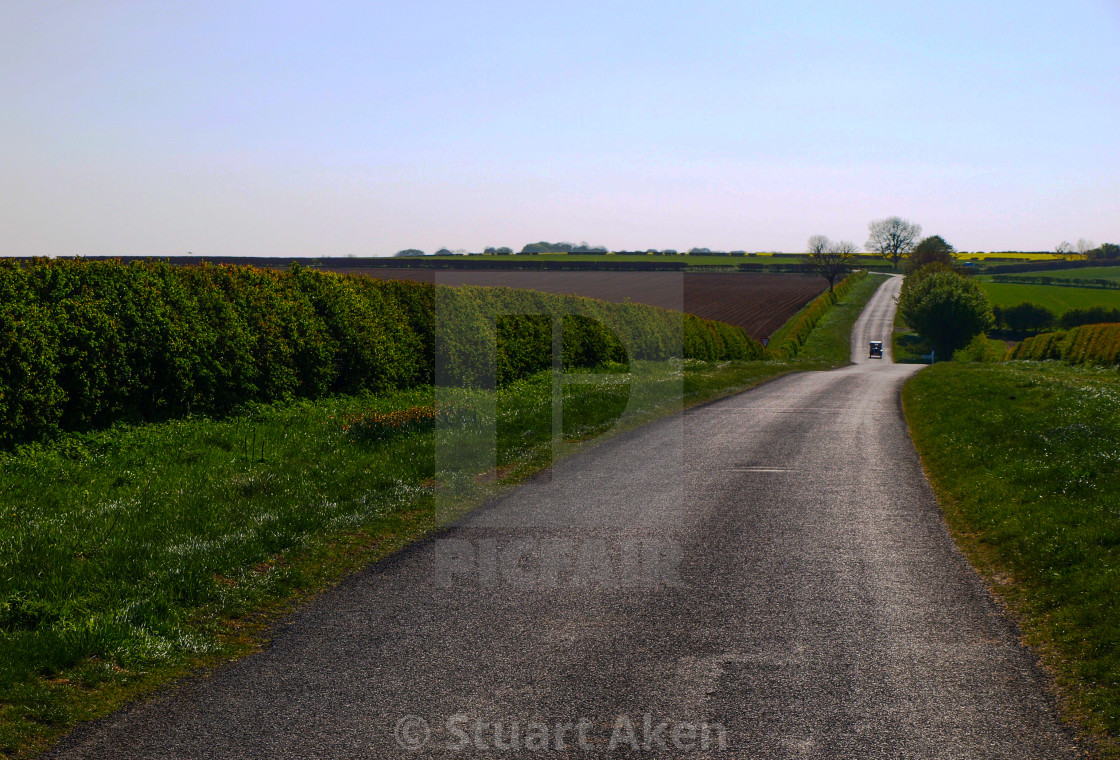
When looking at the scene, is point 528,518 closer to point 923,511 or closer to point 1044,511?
point 923,511

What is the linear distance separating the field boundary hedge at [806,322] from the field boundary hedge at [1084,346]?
59.9ft

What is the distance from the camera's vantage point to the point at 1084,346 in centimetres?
4475

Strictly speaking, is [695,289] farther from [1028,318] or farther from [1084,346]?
[1084,346]

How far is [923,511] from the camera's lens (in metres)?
11.0

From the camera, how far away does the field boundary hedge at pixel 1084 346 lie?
3850 centimetres

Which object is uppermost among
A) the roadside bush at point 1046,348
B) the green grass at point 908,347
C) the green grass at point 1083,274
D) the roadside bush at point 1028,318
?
the green grass at point 1083,274

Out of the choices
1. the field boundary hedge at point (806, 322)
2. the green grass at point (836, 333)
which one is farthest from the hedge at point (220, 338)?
the field boundary hedge at point (806, 322)

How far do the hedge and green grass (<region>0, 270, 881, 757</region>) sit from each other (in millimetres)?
703

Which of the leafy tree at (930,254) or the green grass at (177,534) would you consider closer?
the green grass at (177,534)

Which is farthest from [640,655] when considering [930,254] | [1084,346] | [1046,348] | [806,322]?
[930,254]

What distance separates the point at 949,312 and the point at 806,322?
48.2 ft

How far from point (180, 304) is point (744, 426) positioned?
1260cm

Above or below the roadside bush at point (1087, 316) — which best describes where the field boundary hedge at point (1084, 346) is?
below

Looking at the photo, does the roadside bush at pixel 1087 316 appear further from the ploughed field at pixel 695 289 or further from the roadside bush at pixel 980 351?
the ploughed field at pixel 695 289
